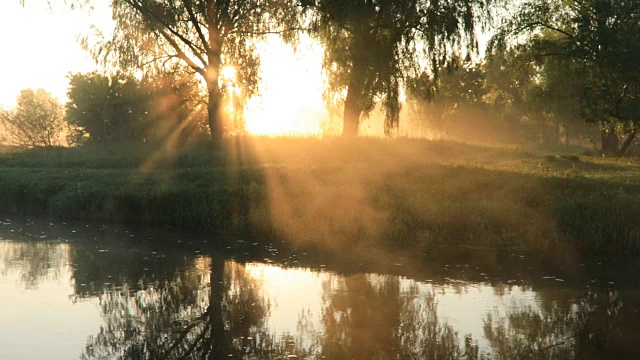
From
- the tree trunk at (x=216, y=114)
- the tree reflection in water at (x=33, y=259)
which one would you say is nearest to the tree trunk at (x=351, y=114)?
the tree trunk at (x=216, y=114)

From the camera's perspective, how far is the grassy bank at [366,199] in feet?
53.9

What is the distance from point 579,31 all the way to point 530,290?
22.7 m

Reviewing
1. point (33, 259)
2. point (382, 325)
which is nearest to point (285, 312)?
point (382, 325)

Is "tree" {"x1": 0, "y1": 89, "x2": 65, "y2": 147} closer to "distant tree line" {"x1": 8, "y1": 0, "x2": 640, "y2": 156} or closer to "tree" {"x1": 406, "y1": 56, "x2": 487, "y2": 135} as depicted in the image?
"distant tree line" {"x1": 8, "y1": 0, "x2": 640, "y2": 156}

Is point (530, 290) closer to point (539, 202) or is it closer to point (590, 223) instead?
point (590, 223)

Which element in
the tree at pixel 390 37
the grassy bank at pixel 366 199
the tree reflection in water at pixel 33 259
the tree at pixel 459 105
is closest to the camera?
the tree reflection in water at pixel 33 259

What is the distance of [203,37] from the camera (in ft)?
94.6

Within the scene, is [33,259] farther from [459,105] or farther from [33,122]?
[459,105]

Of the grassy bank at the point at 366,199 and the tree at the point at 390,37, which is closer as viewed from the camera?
the grassy bank at the point at 366,199

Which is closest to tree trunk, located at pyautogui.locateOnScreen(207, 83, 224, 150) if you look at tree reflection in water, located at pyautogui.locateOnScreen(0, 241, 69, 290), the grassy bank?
the grassy bank

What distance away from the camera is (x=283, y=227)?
1822 cm

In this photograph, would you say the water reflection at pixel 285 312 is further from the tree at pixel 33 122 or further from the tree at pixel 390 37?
the tree at pixel 33 122

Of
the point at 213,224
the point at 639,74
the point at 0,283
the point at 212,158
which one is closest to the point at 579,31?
the point at 639,74

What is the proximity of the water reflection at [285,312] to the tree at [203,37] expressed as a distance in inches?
610
